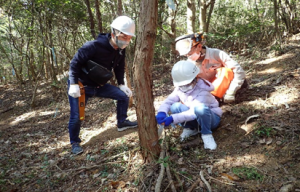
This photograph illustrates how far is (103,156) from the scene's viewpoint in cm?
335

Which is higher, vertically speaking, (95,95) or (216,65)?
(216,65)

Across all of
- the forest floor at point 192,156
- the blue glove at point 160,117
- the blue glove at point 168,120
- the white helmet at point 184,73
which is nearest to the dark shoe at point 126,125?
the forest floor at point 192,156

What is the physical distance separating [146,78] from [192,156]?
1.28 m

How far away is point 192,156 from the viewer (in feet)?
9.27

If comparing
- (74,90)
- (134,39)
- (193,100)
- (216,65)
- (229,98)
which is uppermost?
(134,39)

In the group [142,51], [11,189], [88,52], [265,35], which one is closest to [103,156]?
[11,189]

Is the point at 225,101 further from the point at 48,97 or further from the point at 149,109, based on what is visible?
the point at 48,97

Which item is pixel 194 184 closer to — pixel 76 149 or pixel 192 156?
pixel 192 156

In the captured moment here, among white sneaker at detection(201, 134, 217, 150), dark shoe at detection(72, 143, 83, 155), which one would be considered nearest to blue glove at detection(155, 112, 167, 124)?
white sneaker at detection(201, 134, 217, 150)

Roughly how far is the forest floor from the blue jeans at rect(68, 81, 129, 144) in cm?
35

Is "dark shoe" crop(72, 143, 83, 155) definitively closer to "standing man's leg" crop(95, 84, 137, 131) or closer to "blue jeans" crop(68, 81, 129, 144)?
"blue jeans" crop(68, 81, 129, 144)

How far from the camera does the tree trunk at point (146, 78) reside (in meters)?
2.19

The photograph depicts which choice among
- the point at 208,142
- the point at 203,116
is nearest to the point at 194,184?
the point at 208,142

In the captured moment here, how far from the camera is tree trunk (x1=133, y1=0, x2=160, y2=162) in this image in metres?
2.19
